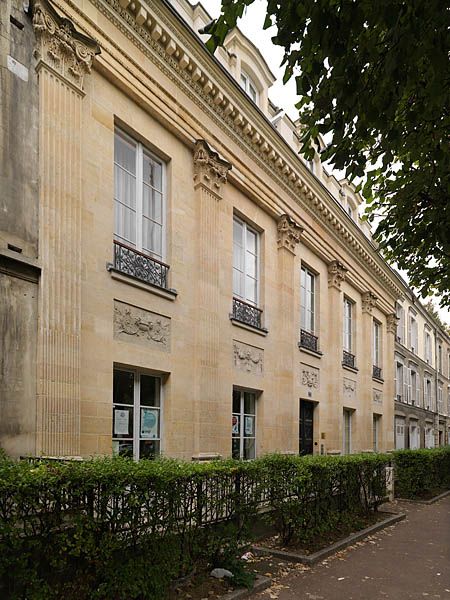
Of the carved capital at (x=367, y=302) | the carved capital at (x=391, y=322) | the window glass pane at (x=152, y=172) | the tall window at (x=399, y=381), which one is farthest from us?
the tall window at (x=399, y=381)

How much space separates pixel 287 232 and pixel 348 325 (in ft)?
21.9

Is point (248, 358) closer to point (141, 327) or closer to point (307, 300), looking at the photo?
point (141, 327)

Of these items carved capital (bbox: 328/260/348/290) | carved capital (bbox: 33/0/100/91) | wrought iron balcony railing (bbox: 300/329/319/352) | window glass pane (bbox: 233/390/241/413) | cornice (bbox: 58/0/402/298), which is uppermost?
cornice (bbox: 58/0/402/298)

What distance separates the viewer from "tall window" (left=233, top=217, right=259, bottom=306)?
1208 cm

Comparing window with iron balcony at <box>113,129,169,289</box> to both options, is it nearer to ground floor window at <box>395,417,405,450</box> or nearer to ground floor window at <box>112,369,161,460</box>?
ground floor window at <box>112,369,161,460</box>

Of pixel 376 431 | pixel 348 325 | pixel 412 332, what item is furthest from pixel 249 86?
pixel 412 332

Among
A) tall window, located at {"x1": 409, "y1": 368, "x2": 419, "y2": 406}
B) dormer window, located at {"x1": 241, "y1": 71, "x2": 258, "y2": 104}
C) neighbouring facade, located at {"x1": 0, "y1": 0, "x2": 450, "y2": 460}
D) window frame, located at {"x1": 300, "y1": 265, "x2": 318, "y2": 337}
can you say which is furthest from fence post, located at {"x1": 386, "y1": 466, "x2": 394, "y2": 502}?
tall window, located at {"x1": 409, "y1": 368, "x2": 419, "y2": 406}

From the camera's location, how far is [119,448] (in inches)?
329

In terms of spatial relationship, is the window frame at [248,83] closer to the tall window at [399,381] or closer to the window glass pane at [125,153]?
→ the window glass pane at [125,153]

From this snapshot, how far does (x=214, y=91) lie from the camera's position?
10570mm

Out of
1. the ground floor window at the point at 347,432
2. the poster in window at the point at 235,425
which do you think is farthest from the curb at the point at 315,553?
the ground floor window at the point at 347,432

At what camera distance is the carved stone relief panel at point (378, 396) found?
20938 mm

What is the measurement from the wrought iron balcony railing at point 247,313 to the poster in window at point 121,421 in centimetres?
344

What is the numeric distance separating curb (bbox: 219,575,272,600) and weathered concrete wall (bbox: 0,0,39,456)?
278 cm
